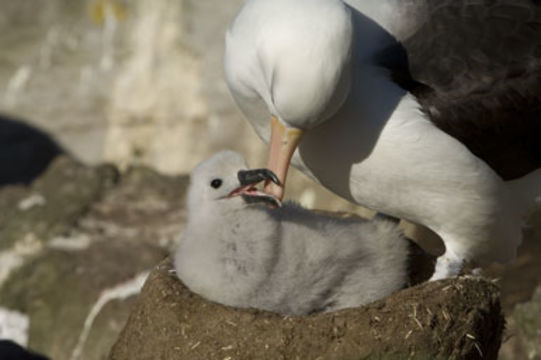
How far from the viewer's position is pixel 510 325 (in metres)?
5.44

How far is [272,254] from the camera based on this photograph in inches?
144

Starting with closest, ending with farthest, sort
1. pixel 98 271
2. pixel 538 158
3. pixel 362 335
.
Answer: pixel 362 335
pixel 538 158
pixel 98 271

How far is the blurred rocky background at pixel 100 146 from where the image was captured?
241 inches

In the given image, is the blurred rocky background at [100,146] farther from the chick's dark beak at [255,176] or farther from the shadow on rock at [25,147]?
the chick's dark beak at [255,176]

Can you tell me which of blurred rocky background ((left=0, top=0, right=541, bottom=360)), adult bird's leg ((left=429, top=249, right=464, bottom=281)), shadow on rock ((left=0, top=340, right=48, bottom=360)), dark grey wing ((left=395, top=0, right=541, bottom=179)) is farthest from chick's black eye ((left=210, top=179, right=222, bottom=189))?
blurred rocky background ((left=0, top=0, right=541, bottom=360))

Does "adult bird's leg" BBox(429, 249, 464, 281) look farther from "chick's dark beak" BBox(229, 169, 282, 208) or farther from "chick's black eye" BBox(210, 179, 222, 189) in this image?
"chick's black eye" BBox(210, 179, 222, 189)

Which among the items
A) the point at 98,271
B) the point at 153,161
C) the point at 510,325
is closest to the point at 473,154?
the point at 510,325

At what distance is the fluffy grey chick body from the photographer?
3.64 meters

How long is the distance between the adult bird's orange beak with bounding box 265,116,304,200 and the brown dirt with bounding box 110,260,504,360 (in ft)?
1.49

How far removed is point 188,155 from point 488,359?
4383mm

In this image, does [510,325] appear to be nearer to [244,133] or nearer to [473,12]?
[473,12]

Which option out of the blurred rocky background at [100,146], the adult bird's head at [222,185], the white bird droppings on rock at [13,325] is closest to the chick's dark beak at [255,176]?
the adult bird's head at [222,185]

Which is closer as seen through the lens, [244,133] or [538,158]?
[538,158]

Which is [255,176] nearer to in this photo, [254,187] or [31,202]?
[254,187]
